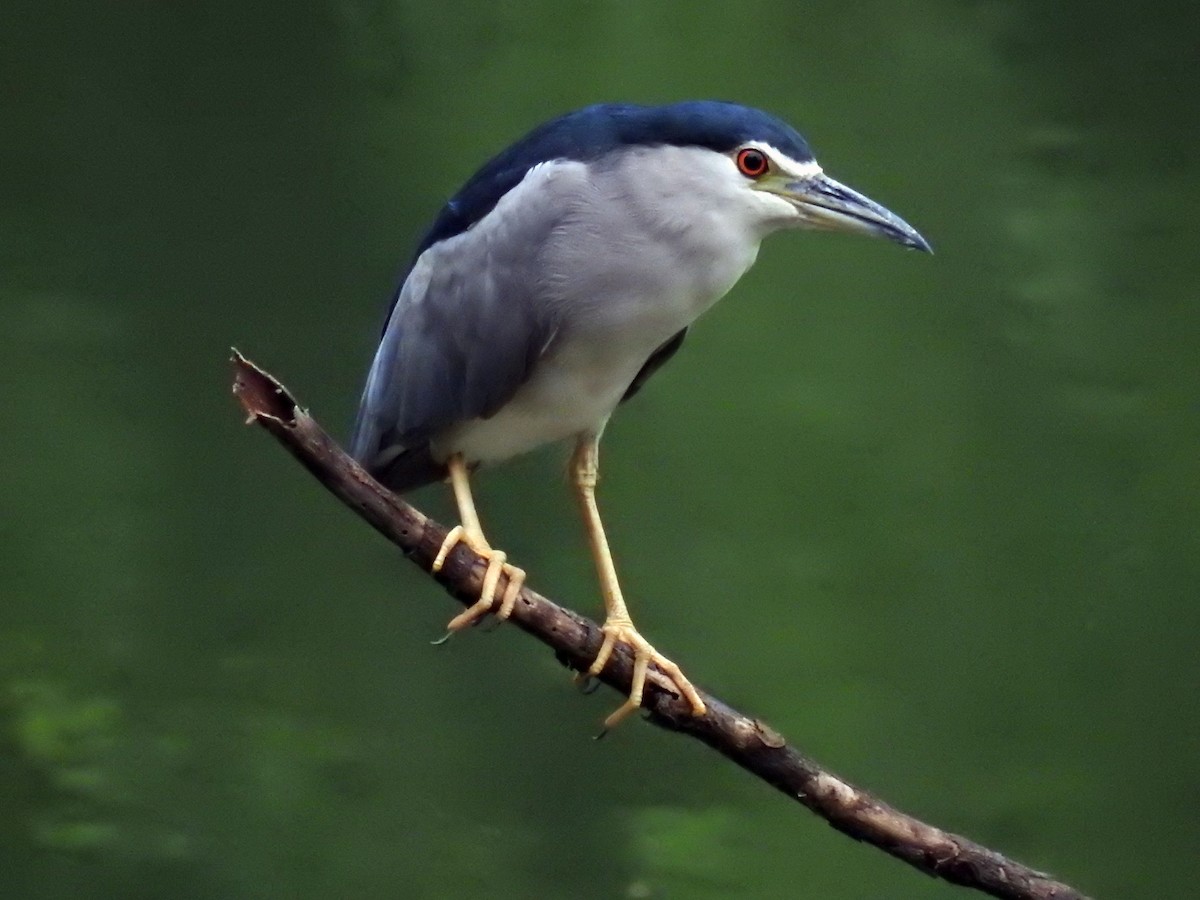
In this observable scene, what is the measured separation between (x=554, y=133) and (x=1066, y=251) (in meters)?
1.29

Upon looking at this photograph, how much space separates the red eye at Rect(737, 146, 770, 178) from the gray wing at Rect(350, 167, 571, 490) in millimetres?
208

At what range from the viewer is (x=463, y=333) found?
194 cm

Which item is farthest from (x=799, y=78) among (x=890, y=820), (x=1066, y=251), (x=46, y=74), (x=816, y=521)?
(x=890, y=820)

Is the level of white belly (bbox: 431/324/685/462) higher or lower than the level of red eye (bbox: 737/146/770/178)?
lower

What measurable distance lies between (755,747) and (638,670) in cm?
17

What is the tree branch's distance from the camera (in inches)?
61.1

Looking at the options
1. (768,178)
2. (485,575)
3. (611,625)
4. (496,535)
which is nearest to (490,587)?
(485,575)

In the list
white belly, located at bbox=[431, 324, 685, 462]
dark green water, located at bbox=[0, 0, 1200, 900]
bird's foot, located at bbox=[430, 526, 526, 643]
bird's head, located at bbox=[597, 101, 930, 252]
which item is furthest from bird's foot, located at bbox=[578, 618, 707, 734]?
dark green water, located at bbox=[0, 0, 1200, 900]

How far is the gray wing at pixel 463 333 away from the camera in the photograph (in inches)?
74.4

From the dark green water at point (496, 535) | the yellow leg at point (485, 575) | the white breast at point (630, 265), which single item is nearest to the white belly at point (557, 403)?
the white breast at point (630, 265)

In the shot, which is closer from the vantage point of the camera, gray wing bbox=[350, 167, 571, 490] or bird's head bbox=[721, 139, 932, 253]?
bird's head bbox=[721, 139, 932, 253]

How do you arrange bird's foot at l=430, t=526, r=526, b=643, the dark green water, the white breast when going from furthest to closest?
1. the dark green water
2. the white breast
3. bird's foot at l=430, t=526, r=526, b=643

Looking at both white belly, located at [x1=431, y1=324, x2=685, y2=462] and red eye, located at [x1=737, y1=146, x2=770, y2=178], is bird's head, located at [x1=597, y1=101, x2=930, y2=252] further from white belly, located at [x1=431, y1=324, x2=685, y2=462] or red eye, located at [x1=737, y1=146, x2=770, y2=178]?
white belly, located at [x1=431, y1=324, x2=685, y2=462]

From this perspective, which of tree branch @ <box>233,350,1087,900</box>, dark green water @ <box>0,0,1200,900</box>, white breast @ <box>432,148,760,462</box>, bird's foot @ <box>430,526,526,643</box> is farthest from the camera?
dark green water @ <box>0,0,1200,900</box>
